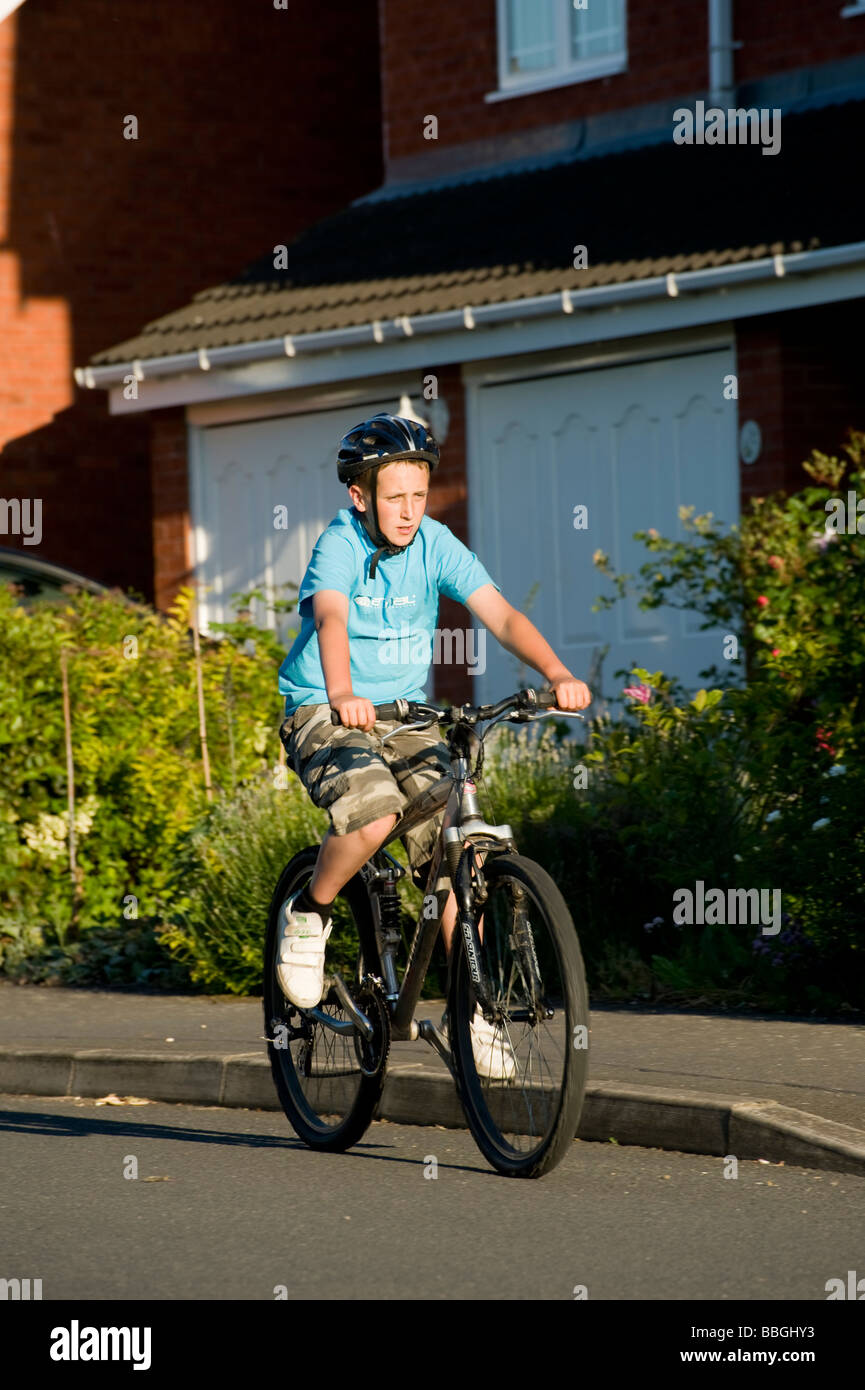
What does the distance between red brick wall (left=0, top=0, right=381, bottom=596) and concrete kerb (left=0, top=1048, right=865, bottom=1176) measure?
11185 millimetres

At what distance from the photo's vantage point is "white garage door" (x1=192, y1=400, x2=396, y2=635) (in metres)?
16.0

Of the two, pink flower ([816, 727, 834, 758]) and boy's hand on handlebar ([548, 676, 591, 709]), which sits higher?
boy's hand on handlebar ([548, 676, 591, 709])

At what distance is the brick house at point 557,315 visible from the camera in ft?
43.1

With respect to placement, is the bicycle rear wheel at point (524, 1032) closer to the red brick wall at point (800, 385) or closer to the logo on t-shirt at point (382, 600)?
the logo on t-shirt at point (382, 600)

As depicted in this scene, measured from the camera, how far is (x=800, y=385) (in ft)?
42.9

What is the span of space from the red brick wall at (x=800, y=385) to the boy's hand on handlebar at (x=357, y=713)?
777cm

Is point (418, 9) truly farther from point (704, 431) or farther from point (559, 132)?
point (704, 431)

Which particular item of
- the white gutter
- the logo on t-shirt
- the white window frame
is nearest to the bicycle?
the logo on t-shirt

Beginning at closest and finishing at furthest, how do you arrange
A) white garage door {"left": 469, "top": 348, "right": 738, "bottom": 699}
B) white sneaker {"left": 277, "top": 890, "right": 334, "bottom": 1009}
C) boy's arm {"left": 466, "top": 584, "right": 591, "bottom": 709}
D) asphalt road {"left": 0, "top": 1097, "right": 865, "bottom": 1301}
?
asphalt road {"left": 0, "top": 1097, "right": 865, "bottom": 1301} → boy's arm {"left": 466, "top": 584, "right": 591, "bottom": 709} → white sneaker {"left": 277, "top": 890, "right": 334, "bottom": 1009} → white garage door {"left": 469, "top": 348, "right": 738, "bottom": 699}

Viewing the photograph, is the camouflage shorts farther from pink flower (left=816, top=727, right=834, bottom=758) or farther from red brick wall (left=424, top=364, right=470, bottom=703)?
red brick wall (left=424, top=364, right=470, bottom=703)

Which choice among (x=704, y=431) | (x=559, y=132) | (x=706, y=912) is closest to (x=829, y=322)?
(x=704, y=431)

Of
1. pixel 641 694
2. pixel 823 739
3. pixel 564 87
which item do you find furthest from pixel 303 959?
pixel 564 87

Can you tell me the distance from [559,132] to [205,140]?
15.3 ft

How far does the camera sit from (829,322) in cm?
1308
